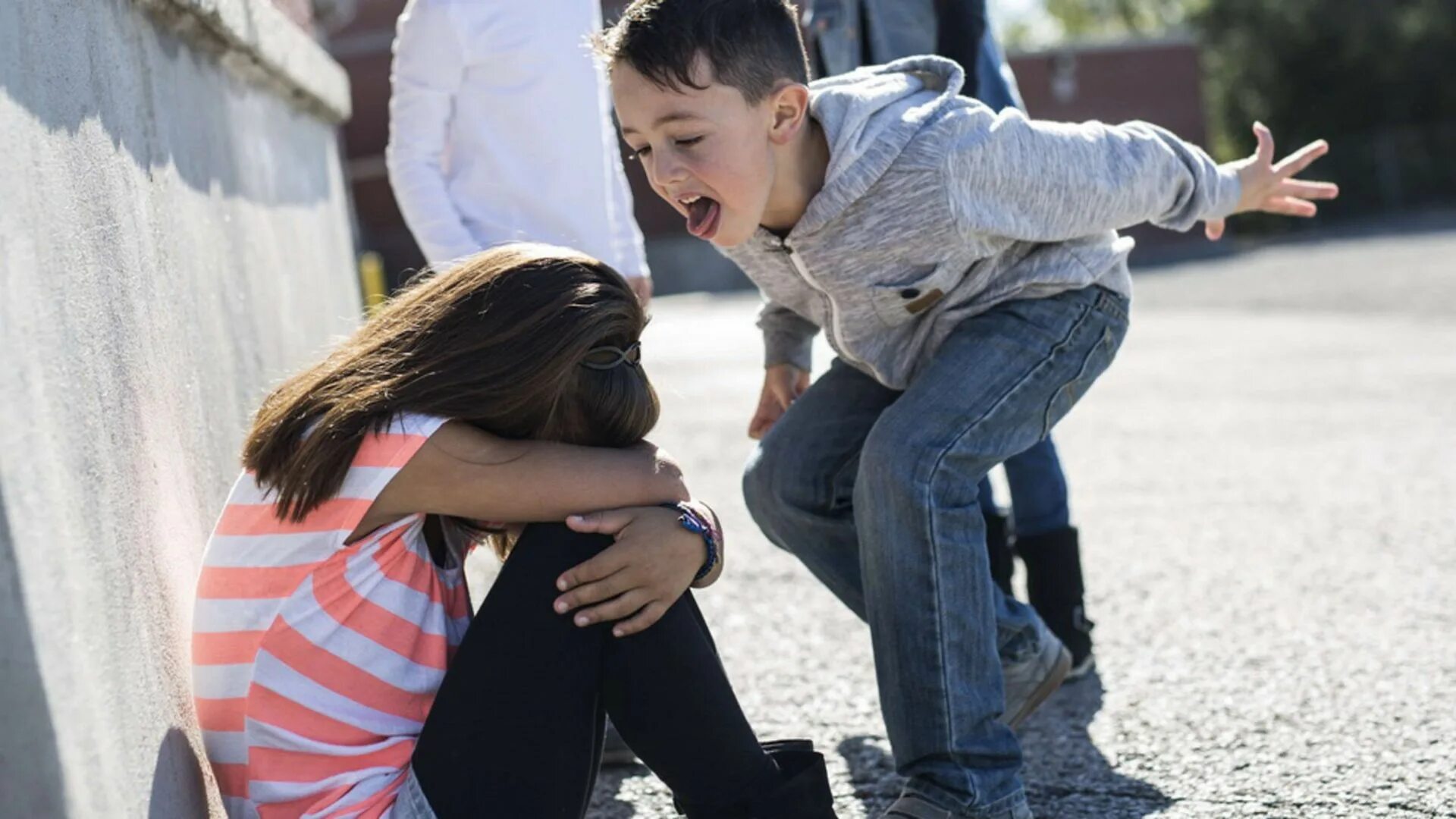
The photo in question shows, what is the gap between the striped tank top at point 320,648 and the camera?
7.30 feet

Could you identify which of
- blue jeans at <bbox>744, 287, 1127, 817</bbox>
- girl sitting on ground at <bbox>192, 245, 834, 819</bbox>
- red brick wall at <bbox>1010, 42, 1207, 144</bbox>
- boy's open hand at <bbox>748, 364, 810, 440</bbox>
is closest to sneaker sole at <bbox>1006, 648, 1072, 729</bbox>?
blue jeans at <bbox>744, 287, 1127, 817</bbox>

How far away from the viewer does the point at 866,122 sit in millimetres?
2842

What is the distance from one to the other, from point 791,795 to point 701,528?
40 centimetres

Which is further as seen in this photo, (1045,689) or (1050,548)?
(1050,548)

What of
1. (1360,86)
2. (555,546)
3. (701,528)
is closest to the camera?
(555,546)

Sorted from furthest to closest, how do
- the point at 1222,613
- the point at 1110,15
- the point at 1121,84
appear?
the point at 1110,15 → the point at 1121,84 → the point at 1222,613

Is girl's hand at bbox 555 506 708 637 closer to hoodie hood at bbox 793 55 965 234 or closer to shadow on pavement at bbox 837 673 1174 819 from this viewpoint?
hoodie hood at bbox 793 55 965 234

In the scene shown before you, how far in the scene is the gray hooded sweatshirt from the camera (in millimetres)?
2779

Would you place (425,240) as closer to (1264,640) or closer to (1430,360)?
(1264,640)

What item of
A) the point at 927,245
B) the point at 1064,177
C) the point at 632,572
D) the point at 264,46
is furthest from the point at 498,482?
the point at 264,46

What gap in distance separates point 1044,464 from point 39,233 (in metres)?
2.49

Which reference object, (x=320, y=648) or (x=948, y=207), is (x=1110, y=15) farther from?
Result: (x=320, y=648)

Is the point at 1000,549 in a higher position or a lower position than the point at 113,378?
lower

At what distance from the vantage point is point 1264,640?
12.8 feet
